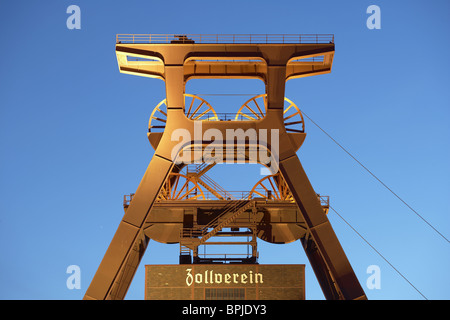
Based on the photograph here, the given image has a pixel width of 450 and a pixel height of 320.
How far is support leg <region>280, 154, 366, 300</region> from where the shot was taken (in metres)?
33.3

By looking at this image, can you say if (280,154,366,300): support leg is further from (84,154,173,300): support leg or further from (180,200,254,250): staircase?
(84,154,173,300): support leg

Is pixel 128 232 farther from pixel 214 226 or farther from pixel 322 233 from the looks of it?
pixel 322 233

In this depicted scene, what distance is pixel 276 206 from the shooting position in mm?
38625

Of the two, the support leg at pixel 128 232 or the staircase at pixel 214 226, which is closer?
the support leg at pixel 128 232

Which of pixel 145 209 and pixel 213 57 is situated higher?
pixel 213 57

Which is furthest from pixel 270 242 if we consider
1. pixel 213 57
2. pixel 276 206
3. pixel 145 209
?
pixel 213 57

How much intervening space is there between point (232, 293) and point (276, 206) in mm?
6672

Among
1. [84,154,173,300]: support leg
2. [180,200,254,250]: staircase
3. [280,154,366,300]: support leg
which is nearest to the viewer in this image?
[280,154,366,300]: support leg

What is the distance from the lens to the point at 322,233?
1342 inches

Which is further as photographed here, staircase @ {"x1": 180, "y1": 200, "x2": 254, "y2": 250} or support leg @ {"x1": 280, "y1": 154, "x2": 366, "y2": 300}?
staircase @ {"x1": 180, "y1": 200, "x2": 254, "y2": 250}

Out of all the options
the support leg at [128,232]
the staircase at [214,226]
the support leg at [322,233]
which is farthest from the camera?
the staircase at [214,226]

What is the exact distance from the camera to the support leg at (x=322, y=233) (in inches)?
1313

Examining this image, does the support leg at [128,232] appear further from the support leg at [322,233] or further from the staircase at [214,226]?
the support leg at [322,233]
